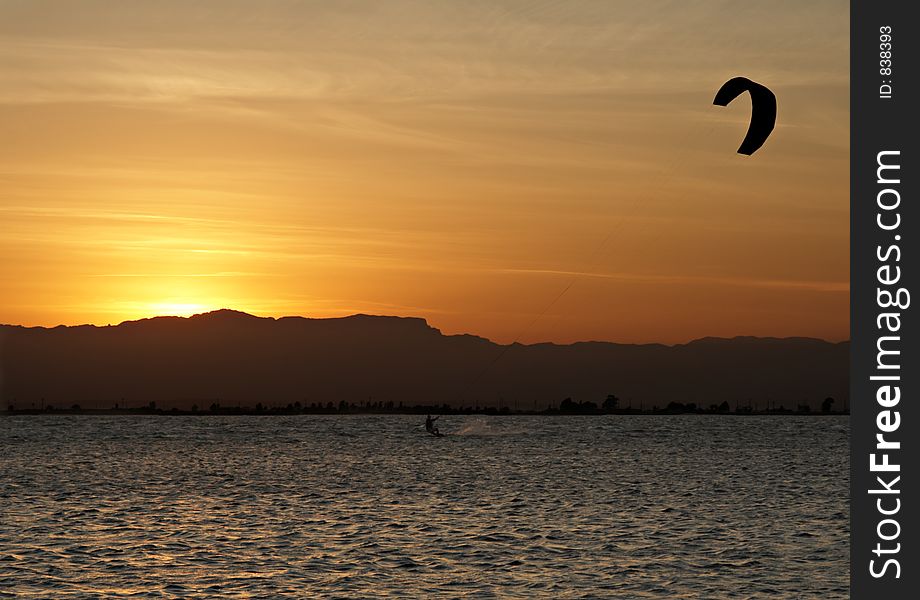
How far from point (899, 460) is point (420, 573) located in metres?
17.8

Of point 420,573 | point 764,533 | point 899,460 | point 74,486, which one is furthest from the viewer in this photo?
point 74,486

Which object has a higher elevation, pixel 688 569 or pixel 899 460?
pixel 899 460

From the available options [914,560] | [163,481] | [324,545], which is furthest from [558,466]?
[914,560]

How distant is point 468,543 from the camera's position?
46.2 m

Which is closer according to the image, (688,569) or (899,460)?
(899,460)

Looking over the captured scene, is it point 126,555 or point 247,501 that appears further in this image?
point 247,501

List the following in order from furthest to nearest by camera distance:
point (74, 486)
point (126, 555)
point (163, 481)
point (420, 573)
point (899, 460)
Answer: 1. point (163, 481)
2. point (74, 486)
3. point (126, 555)
4. point (420, 573)
5. point (899, 460)

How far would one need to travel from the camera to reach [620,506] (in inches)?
2496

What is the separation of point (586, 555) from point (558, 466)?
6284cm

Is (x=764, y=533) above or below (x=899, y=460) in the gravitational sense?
below

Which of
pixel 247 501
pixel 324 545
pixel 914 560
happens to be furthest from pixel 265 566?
pixel 247 501

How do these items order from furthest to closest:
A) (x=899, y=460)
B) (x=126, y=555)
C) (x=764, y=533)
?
(x=764, y=533) < (x=126, y=555) < (x=899, y=460)

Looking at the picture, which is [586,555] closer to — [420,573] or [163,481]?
[420,573]

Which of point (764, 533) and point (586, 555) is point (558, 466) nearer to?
point (764, 533)
